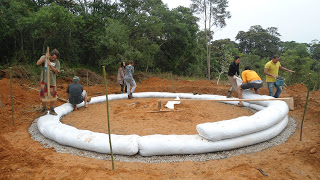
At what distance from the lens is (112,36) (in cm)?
1130

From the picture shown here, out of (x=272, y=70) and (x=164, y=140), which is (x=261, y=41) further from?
(x=164, y=140)

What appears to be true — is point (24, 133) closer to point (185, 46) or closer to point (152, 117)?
point (152, 117)

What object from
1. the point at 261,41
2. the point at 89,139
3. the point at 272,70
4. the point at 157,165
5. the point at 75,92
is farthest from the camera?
the point at 261,41

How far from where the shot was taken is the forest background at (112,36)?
33.1 ft

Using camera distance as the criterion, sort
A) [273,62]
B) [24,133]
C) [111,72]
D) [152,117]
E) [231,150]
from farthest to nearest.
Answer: [111,72] → [273,62] → [152,117] → [24,133] → [231,150]

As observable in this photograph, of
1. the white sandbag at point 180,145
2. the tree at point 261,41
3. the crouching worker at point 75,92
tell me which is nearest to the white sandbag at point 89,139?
the white sandbag at point 180,145

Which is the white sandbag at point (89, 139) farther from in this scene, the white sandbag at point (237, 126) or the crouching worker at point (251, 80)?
the crouching worker at point (251, 80)

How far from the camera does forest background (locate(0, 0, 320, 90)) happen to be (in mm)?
10080

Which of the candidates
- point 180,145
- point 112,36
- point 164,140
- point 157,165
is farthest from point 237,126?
point 112,36

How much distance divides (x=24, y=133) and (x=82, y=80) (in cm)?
714

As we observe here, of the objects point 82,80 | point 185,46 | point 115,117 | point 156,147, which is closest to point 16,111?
point 115,117

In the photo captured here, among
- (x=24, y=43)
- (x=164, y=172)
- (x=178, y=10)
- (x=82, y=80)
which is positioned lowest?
(x=164, y=172)

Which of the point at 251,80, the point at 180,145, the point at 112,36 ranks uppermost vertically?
the point at 112,36

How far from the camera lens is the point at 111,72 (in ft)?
43.8
